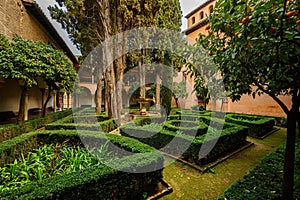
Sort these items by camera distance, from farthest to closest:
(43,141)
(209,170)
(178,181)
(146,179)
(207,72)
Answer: (207,72) → (43,141) → (209,170) → (178,181) → (146,179)

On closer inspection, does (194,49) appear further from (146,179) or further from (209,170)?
(146,179)

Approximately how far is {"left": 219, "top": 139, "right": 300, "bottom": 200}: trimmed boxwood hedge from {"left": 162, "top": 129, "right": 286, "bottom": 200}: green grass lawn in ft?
2.46

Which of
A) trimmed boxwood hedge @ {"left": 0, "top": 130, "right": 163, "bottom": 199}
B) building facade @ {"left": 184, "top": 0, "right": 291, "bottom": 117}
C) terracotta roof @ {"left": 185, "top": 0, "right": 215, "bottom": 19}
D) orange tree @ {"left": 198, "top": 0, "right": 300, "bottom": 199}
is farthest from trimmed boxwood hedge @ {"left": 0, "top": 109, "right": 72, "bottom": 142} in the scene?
terracotta roof @ {"left": 185, "top": 0, "right": 215, "bottom": 19}

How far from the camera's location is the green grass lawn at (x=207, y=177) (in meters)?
3.31

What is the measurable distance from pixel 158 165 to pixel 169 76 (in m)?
8.24

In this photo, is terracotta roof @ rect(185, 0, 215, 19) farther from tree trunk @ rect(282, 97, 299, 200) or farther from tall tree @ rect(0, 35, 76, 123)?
tree trunk @ rect(282, 97, 299, 200)

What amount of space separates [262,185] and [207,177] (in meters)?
1.44

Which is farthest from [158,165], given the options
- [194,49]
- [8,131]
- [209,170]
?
[8,131]

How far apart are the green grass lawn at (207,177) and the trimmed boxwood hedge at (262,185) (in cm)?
75

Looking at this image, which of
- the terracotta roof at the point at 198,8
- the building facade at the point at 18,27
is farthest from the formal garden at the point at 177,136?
the terracotta roof at the point at 198,8

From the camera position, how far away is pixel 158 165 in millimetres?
3342

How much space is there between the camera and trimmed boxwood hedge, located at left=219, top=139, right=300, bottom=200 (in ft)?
7.80

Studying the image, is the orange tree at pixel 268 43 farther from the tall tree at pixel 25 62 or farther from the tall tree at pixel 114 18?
the tall tree at pixel 114 18

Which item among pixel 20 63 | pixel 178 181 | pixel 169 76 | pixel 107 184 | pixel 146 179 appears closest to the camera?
pixel 107 184
